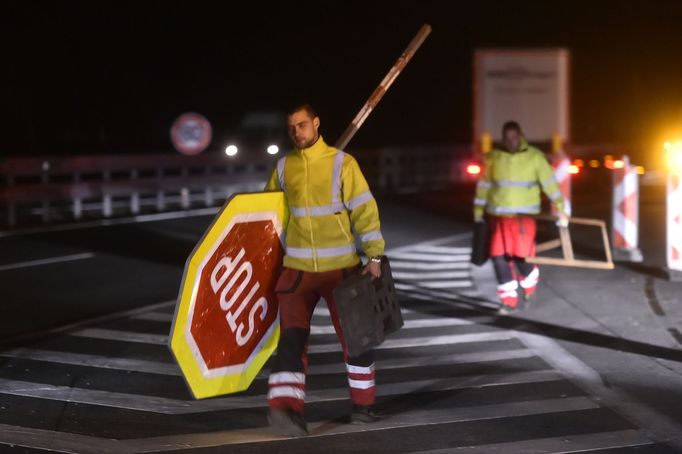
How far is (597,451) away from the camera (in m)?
6.40

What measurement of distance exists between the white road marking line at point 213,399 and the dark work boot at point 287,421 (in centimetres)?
82

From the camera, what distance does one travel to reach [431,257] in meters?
16.0

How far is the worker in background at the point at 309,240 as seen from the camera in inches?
263

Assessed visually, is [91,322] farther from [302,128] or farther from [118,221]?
[118,221]

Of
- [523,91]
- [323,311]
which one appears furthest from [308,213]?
[523,91]

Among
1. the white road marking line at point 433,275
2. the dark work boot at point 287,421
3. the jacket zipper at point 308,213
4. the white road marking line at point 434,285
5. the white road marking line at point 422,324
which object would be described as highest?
the jacket zipper at point 308,213

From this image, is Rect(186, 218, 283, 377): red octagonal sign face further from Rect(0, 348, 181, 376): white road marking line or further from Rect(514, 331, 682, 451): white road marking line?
Rect(514, 331, 682, 451): white road marking line

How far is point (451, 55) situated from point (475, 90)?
214ft

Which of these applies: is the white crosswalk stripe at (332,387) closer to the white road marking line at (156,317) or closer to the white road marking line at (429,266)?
the white road marking line at (156,317)

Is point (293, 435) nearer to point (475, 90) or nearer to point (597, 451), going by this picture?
point (597, 451)

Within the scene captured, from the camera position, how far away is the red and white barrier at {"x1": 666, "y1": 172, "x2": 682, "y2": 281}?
1270 cm

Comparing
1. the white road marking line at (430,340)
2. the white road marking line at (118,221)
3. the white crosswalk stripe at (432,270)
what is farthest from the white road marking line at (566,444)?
the white road marking line at (118,221)

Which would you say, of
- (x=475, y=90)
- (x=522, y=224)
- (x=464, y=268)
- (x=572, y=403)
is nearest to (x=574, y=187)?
(x=475, y=90)

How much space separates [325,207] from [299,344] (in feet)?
2.62
